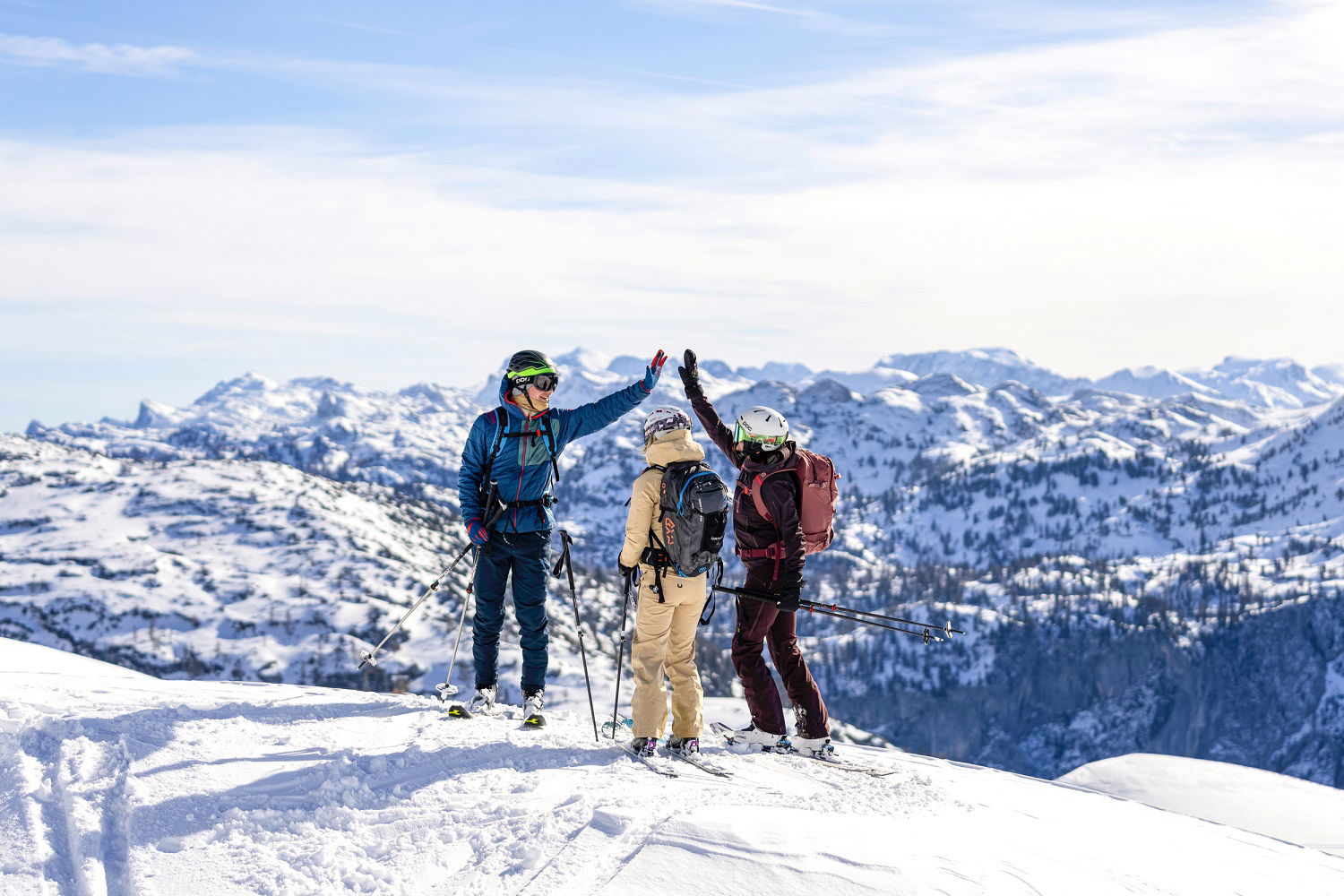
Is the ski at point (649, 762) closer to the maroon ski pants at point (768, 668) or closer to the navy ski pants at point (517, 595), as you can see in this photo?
the navy ski pants at point (517, 595)

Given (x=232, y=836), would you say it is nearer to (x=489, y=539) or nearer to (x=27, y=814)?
(x=27, y=814)

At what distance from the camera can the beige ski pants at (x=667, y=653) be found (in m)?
10.8

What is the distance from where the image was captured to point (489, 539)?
11875 millimetres

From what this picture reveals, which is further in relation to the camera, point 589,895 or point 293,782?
point 293,782

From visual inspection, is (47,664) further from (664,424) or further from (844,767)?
(844,767)

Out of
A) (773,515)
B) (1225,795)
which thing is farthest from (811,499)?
(1225,795)

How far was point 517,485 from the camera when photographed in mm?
11906

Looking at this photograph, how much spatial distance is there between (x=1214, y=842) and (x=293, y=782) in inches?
408

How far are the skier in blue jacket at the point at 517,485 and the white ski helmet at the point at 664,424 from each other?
96 cm

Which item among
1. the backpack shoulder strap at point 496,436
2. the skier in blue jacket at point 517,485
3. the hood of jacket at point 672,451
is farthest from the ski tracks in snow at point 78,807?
the hood of jacket at point 672,451

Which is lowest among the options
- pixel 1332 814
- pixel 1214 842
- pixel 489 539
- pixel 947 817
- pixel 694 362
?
pixel 1332 814

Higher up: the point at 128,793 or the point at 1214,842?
the point at 128,793

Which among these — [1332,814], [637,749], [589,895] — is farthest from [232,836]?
[1332,814]

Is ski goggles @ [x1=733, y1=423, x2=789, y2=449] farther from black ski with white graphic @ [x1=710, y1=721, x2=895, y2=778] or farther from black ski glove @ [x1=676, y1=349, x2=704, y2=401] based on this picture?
black ski with white graphic @ [x1=710, y1=721, x2=895, y2=778]
